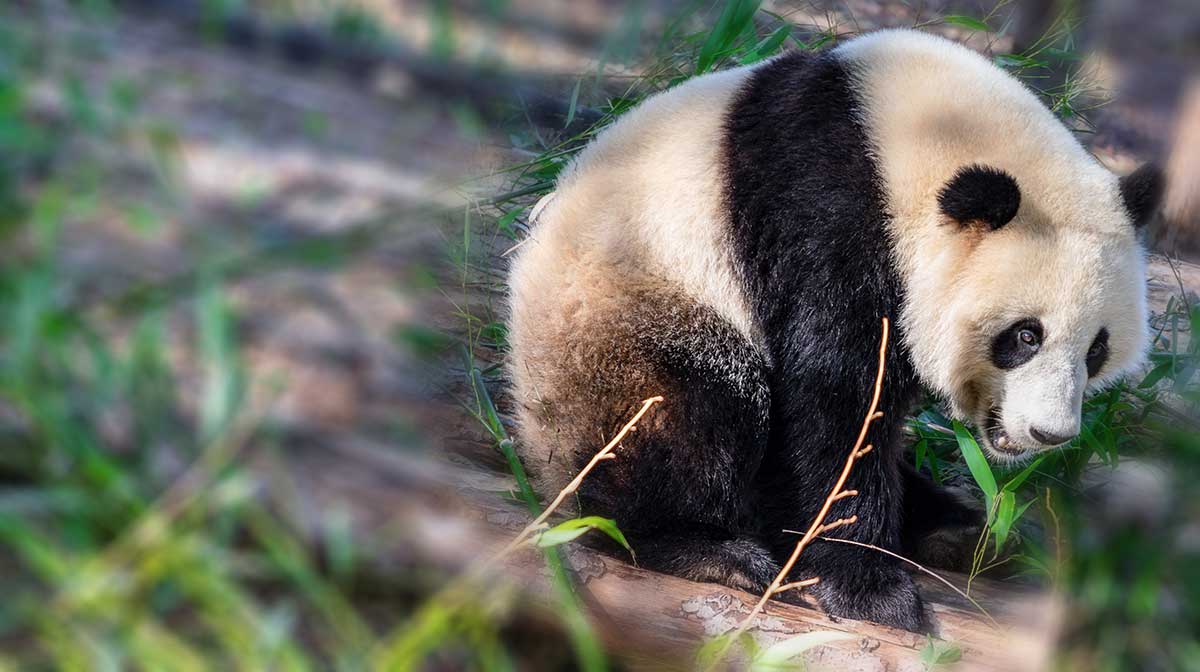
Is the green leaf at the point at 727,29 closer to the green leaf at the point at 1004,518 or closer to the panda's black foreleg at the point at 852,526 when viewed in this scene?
the panda's black foreleg at the point at 852,526

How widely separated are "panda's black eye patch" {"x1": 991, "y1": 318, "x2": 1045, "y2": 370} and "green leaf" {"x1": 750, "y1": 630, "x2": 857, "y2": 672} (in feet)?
2.37

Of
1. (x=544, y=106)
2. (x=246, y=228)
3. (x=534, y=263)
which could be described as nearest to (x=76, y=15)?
(x=246, y=228)

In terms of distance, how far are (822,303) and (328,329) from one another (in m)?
1.19

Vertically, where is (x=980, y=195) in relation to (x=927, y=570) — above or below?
above

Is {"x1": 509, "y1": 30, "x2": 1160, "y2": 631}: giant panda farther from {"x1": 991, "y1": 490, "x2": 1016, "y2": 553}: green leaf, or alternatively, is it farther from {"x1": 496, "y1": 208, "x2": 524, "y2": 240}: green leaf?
{"x1": 496, "y1": 208, "x2": 524, "y2": 240}: green leaf

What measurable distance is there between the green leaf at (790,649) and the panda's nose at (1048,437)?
0.61 meters

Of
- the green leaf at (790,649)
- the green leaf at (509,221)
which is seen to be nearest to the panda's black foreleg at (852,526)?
the green leaf at (790,649)

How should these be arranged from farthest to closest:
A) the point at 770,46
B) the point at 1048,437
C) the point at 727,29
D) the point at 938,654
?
the point at 770,46 → the point at 727,29 → the point at 1048,437 → the point at 938,654

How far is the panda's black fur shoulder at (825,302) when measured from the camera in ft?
8.15

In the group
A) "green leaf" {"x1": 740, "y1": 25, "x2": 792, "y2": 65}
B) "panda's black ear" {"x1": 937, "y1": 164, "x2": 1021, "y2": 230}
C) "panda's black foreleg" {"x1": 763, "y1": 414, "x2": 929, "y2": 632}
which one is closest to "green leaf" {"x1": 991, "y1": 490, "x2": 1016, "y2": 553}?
"panda's black foreleg" {"x1": 763, "y1": 414, "x2": 929, "y2": 632}

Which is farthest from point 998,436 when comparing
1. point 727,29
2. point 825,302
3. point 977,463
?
point 727,29

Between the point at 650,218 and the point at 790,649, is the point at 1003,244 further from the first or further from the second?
the point at 790,649

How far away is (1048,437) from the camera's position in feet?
7.87

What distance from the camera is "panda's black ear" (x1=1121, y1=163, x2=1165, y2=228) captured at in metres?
2.55
